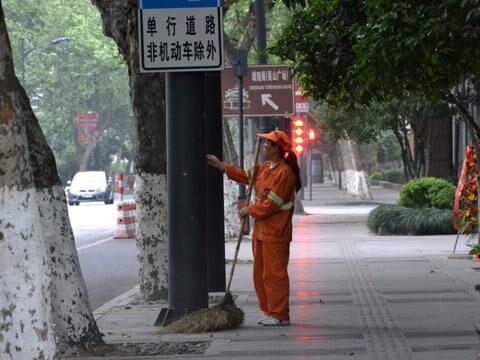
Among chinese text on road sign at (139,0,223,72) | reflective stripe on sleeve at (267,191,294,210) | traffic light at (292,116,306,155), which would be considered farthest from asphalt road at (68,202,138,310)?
traffic light at (292,116,306,155)

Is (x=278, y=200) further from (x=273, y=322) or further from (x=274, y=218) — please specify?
(x=273, y=322)

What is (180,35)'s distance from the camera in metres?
10.0

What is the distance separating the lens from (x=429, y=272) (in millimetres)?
15656

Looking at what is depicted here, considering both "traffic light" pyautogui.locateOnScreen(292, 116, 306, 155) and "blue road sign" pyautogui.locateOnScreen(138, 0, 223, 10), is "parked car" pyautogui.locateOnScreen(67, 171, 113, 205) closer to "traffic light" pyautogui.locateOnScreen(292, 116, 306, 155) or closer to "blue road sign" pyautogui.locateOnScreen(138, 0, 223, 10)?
"traffic light" pyautogui.locateOnScreen(292, 116, 306, 155)

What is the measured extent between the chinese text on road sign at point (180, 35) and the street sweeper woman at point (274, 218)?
0.94 meters

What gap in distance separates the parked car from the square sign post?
40.5 meters

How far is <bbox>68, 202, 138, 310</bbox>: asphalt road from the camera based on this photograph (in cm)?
1564

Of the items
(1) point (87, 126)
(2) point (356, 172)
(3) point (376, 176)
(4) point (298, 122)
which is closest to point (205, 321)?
(4) point (298, 122)

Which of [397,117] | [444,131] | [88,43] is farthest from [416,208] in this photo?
[88,43]

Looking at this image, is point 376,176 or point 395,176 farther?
point 376,176

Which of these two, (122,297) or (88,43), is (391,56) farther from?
(88,43)

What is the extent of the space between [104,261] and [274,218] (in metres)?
10.4

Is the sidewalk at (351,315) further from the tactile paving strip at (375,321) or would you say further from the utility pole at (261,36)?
the utility pole at (261,36)

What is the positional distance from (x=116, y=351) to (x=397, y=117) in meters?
19.2
